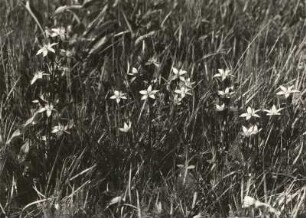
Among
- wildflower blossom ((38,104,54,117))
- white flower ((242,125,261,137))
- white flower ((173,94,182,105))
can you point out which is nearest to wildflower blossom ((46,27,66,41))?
wildflower blossom ((38,104,54,117))

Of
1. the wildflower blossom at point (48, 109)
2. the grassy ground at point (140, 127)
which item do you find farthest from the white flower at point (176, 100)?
the wildflower blossom at point (48, 109)

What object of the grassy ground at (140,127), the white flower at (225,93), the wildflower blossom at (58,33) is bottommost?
the grassy ground at (140,127)

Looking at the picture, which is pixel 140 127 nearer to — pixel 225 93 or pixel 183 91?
pixel 183 91

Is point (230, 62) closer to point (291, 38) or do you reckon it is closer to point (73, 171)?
point (291, 38)

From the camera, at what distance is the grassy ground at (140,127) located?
2.12m

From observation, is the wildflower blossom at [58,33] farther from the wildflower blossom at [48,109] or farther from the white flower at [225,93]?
the white flower at [225,93]

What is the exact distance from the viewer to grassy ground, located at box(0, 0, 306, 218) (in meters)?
2.12

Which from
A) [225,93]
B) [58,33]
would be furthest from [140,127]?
[58,33]

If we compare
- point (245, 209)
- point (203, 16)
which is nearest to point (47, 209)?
point (245, 209)

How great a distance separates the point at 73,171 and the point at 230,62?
37.5 inches

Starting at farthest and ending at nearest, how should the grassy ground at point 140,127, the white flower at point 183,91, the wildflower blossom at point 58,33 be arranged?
the wildflower blossom at point 58,33
the white flower at point 183,91
the grassy ground at point 140,127

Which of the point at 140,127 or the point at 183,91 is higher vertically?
the point at 183,91

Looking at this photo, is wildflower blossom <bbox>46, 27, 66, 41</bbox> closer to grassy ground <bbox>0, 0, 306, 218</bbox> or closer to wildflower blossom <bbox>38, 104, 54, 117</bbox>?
grassy ground <bbox>0, 0, 306, 218</bbox>

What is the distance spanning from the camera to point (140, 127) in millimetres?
2309
